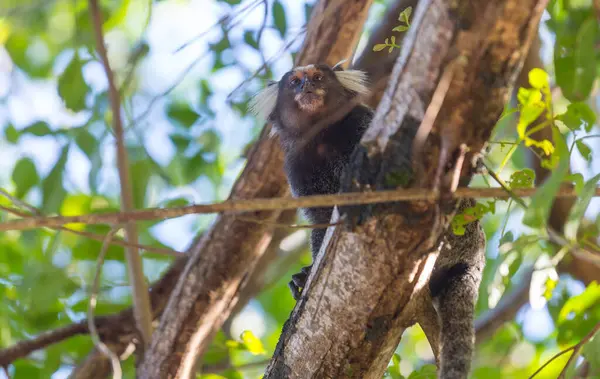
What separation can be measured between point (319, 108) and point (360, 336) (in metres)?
2.08

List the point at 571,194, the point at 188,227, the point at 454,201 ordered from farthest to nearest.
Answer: the point at 188,227 → the point at 571,194 → the point at 454,201

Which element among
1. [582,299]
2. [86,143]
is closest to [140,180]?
[86,143]

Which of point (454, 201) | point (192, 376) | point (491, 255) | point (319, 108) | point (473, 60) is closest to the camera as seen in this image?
point (473, 60)

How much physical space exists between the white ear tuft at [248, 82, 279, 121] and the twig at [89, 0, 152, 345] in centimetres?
123

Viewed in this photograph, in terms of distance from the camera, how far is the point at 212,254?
153 inches

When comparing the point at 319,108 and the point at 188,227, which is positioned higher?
the point at 188,227

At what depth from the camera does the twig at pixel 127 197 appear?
3266 millimetres

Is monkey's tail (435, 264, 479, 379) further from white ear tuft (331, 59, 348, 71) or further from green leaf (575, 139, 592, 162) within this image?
white ear tuft (331, 59, 348, 71)

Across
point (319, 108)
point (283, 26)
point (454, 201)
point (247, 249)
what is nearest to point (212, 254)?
point (247, 249)

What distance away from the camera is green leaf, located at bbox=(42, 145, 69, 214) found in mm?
2996

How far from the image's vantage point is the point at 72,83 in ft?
11.3

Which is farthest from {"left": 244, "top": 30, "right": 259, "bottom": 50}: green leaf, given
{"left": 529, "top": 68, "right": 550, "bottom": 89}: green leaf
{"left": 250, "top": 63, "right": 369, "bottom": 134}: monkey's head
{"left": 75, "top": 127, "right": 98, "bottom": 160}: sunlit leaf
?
{"left": 529, "top": 68, "right": 550, "bottom": 89}: green leaf

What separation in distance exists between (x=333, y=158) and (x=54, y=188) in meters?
1.37

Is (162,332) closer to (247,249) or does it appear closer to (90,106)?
(247,249)
